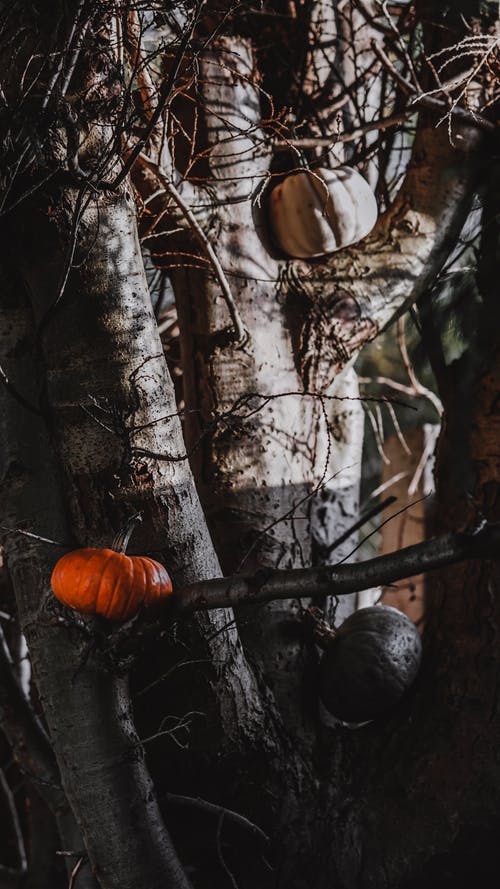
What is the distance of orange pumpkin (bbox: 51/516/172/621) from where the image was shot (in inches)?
50.6

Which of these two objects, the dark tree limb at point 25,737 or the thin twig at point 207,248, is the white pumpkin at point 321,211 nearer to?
the thin twig at point 207,248

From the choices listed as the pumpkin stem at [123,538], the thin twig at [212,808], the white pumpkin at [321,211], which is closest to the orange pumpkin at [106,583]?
the pumpkin stem at [123,538]

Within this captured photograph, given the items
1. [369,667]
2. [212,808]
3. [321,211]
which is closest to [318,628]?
[369,667]

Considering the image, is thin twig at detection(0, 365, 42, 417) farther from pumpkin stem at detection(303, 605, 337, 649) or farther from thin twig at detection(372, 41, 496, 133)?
thin twig at detection(372, 41, 496, 133)

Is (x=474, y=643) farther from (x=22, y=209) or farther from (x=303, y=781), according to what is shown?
(x=22, y=209)

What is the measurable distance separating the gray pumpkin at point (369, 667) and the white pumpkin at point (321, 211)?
1.01 m

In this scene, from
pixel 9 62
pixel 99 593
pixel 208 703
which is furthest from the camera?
pixel 208 703

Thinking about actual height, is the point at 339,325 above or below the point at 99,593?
above

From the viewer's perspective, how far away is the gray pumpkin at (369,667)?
1679 millimetres

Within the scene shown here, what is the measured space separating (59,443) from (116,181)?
548mm

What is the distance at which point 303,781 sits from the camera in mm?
1654

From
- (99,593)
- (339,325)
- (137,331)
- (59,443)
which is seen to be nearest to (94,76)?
(137,331)

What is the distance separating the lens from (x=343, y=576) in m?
1.22

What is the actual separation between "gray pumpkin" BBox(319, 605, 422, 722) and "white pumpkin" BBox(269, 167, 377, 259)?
1008 millimetres
